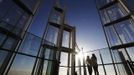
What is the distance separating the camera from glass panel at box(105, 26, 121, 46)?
19.2ft

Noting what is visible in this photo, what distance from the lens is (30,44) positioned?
467cm

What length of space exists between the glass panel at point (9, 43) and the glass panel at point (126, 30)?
17.8 ft

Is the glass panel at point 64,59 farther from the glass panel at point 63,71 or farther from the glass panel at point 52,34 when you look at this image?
the glass panel at point 52,34

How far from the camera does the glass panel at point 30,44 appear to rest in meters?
4.35

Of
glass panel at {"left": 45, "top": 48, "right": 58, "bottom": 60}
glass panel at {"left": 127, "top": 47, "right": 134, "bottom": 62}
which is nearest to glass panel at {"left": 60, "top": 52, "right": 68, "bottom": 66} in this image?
glass panel at {"left": 45, "top": 48, "right": 58, "bottom": 60}

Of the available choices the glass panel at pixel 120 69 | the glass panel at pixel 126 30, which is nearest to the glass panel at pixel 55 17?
the glass panel at pixel 126 30

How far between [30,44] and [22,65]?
1.03 meters

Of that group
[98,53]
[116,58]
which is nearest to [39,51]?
[98,53]

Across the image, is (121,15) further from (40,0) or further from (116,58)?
(40,0)

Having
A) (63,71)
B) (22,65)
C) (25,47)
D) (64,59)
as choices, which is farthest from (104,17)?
(22,65)

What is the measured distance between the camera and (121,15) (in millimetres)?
6055

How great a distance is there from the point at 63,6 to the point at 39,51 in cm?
482

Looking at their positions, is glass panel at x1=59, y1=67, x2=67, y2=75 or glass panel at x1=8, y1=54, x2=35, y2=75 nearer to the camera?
glass panel at x1=8, y1=54, x2=35, y2=75

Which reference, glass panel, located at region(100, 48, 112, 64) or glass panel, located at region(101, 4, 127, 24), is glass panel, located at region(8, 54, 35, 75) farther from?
glass panel, located at region(101, 4, 127, 24)
